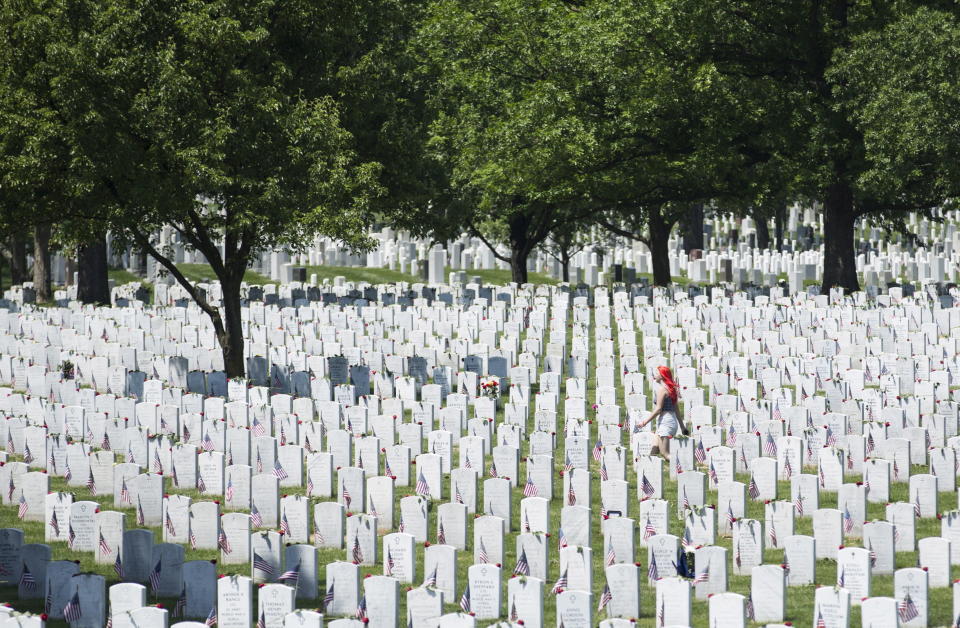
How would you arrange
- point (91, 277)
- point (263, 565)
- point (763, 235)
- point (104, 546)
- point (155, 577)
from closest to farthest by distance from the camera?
point (155, 577), point (263, 565), point (104, 546), point (91, 277), point (763, 235)

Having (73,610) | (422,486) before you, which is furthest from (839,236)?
(73,610)

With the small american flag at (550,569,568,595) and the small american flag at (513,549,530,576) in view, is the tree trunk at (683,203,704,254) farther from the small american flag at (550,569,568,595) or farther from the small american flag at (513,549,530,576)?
the small american flag at (550,569,568,595)

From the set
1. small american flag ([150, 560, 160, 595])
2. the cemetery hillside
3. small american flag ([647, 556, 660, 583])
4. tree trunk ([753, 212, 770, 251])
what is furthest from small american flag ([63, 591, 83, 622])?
tree trunk ([753, 212, 770, 251])

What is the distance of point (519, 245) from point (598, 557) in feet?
84.1

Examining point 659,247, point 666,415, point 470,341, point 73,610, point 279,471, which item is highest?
point 659,247

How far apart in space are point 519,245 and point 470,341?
14.2 metres

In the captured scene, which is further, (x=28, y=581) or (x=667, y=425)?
(x=667, y=425)

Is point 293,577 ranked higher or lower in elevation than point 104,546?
lower

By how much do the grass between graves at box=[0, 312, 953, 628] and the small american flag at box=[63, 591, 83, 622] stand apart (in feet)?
1.00

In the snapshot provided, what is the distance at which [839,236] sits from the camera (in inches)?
1309

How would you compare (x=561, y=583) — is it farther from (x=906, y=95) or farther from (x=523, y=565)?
(x=906, y=95)

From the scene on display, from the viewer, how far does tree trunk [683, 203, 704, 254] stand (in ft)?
180

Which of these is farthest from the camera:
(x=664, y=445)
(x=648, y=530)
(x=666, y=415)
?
(x=666, y=415)

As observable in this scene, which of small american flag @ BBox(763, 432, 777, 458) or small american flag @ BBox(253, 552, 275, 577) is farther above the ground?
small american flag @ BBox(763, 432, 777, 458)
